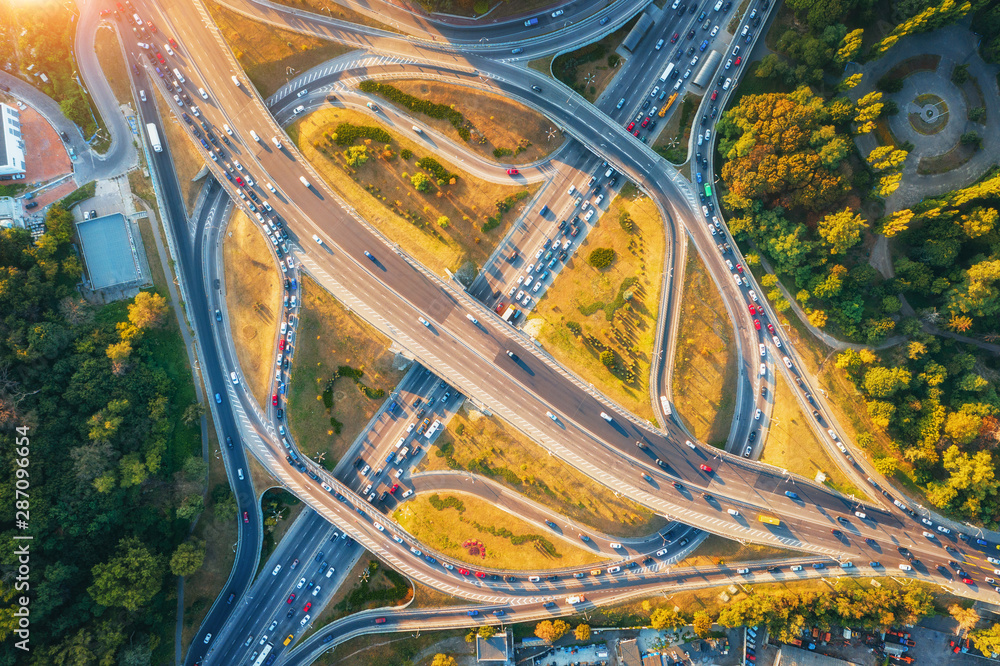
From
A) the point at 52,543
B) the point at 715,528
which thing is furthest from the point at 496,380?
the point at 52,543

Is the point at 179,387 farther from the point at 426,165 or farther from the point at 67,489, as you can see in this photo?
the point at 426,165

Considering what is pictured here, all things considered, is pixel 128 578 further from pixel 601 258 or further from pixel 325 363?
pixel 601 258

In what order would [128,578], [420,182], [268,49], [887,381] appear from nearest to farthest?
[128,578] < [887,381] < [420,182] < [268,49]

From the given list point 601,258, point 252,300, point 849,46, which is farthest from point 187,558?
point 849,46

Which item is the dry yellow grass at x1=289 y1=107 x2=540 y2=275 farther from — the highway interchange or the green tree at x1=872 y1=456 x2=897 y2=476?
the green tree at x1=872 y1=456 x2=897 y2=476

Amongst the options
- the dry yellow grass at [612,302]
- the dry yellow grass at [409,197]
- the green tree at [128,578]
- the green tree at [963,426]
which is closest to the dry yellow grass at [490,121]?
the dry yellow grass at [409,197]

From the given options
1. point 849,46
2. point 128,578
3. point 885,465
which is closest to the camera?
point 128,578
